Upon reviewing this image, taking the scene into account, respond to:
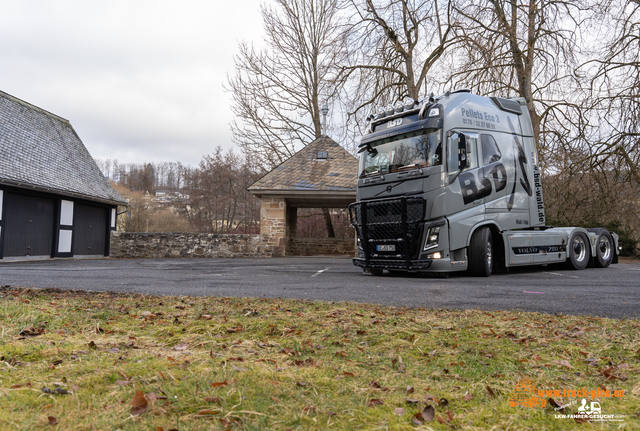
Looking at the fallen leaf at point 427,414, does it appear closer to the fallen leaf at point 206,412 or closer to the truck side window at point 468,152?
the fallen leaf at point 206,412

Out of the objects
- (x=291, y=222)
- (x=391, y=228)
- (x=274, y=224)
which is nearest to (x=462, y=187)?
(x=391, y=228)

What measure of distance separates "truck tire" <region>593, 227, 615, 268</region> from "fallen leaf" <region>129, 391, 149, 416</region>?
12707 millimetres

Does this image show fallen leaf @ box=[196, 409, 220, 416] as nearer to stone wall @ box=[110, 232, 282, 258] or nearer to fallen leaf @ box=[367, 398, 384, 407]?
fallen leaf @ box=[367, 398, 384, 407]

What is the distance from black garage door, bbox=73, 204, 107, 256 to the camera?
61.9 feet

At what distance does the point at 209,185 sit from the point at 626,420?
123 feet

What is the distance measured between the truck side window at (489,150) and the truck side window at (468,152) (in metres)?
0.23

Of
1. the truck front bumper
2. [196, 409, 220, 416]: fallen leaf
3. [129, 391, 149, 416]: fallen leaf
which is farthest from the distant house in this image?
[196, 409, 220, 416]: fallen leaf

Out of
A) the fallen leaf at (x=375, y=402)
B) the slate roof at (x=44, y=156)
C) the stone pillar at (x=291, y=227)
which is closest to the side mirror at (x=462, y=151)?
the fallen leaf at (x=375, y=402)

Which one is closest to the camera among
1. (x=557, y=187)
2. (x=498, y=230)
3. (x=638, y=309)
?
(x=638, y=309)

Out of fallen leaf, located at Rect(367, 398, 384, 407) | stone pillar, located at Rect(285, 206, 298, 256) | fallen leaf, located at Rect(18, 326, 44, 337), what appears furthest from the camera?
stone pillar, located at Rect(285, 206, 298, 256)

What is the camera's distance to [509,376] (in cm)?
240

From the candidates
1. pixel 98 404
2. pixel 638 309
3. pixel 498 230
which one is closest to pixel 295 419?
pixel 98 404

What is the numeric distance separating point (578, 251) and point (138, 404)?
12.0m

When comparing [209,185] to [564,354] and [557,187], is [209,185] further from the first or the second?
[564,354]
